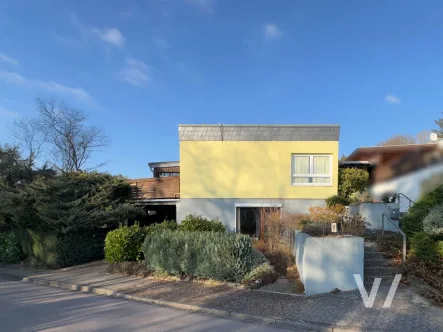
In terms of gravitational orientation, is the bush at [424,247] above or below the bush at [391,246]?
above

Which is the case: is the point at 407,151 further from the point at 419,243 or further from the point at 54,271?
the point at 54,271

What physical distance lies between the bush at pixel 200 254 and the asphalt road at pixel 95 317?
2108 millimetres

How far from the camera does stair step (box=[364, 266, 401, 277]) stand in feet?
27.4

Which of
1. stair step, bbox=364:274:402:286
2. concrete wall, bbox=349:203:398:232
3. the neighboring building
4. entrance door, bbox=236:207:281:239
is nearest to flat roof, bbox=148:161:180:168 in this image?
the neighboring building

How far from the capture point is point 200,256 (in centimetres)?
941

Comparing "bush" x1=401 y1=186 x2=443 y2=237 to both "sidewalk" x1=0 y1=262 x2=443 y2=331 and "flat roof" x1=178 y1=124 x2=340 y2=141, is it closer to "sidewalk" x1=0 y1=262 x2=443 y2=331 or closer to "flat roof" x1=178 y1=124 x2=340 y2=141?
"sidewalk" x1=0 y1=262 x2=443 y2=331

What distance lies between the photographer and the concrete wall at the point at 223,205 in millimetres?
16531

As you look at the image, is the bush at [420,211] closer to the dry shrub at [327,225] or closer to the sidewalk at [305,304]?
the dry shrub at [327,225]

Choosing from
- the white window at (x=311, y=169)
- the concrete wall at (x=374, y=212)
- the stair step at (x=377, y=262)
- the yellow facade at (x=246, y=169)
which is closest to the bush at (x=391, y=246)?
the stair step at (x=377, y=262)

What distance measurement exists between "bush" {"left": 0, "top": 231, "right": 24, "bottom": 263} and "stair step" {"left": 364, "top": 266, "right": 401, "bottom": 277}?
14378mm

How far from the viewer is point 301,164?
1697 centimetres

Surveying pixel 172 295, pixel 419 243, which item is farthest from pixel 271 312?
pixel 419 243

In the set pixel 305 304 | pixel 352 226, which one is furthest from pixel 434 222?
pixel 305 304

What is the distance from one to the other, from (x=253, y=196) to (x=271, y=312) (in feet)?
33.9
